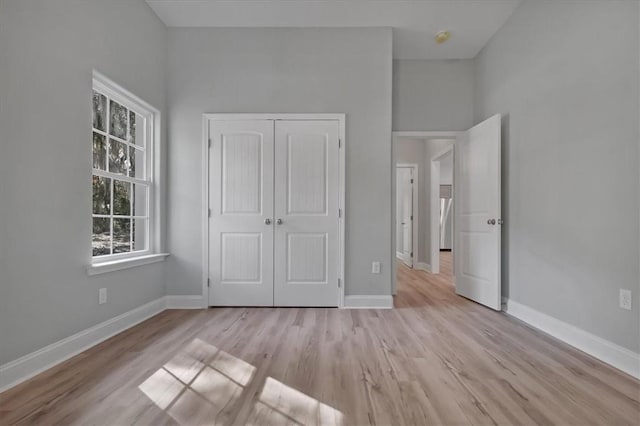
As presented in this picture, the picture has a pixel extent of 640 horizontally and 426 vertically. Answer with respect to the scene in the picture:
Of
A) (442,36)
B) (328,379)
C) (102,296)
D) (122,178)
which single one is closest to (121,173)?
(122,178)

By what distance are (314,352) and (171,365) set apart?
2.99 ft

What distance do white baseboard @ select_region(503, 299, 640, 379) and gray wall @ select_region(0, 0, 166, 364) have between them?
352 cm

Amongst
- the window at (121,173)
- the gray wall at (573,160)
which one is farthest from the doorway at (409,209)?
the window at (121,173)

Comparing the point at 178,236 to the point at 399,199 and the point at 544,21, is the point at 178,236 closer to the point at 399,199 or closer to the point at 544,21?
the point at 544,21

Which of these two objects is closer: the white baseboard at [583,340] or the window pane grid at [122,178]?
the white baseboard at [583,340]

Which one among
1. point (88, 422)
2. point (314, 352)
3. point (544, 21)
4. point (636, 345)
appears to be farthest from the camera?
point (544, 21)

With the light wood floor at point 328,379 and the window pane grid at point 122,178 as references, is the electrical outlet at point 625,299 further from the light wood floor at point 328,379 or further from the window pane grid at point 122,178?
the window pane grid at point 122,178

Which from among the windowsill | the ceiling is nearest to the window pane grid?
the windowsill

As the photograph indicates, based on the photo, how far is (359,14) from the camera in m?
3.14

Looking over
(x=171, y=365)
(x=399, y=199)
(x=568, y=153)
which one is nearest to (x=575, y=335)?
(x=568, y=153)

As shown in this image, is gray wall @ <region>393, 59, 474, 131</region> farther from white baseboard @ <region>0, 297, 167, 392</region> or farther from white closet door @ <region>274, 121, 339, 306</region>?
white baseboard @ <region>0, 297, 167, 392</region>

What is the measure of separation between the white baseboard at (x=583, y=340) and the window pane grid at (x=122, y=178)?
3.66 metres

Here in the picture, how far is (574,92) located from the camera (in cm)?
239

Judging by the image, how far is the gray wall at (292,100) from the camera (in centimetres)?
335
